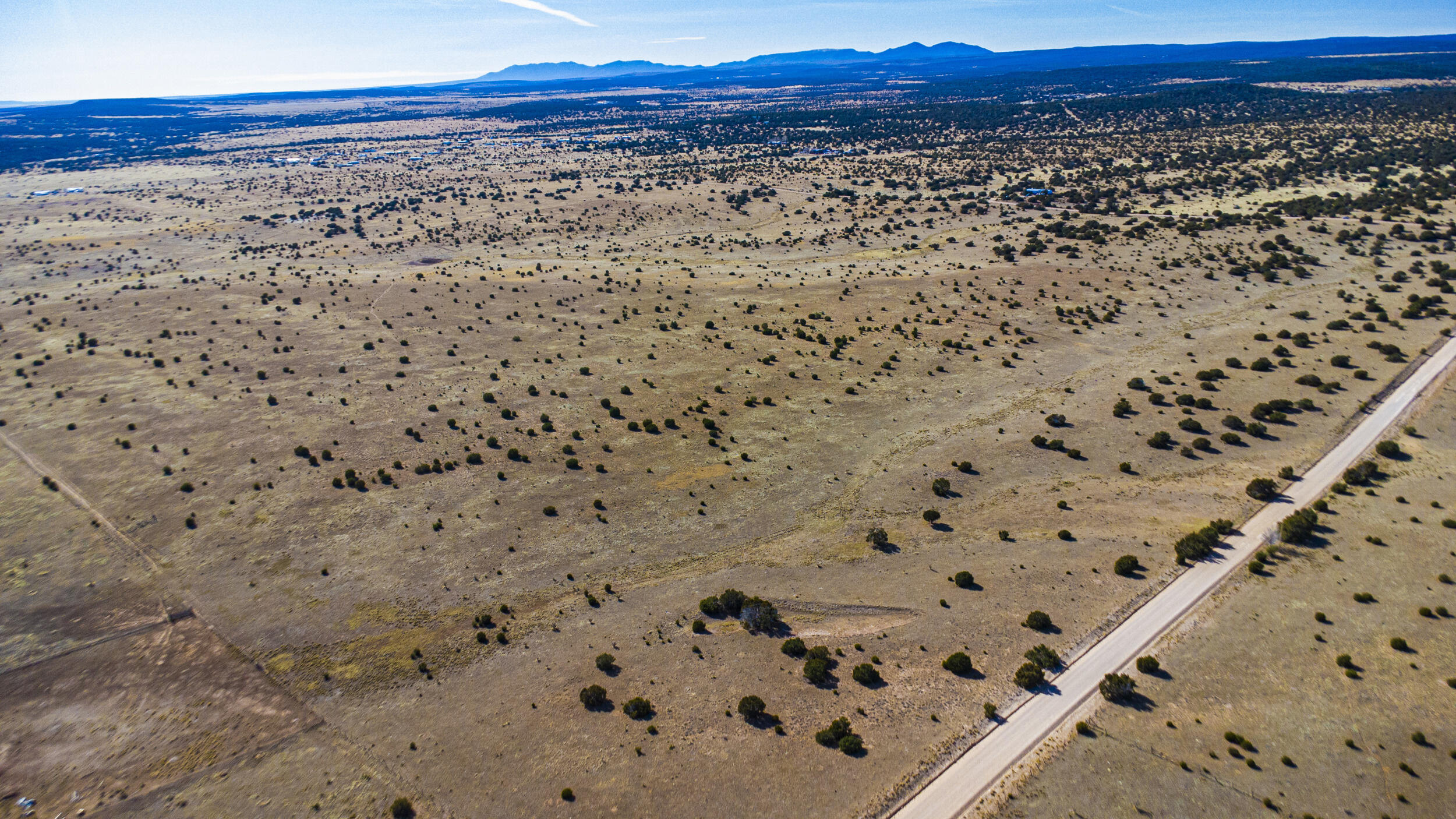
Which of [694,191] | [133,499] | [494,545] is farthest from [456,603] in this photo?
[694,191]

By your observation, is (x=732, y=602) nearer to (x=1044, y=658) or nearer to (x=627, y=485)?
(x=1044, y=658)

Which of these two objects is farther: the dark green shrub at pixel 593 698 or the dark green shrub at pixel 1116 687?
the dark green shrub at pixel 593 698

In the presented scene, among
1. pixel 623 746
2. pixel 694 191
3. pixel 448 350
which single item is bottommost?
pixel 623 746

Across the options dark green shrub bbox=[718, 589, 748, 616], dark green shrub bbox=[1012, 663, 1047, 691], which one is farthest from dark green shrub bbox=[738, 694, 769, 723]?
dark green shrub bbox=[1012, 663, 1047, 691]

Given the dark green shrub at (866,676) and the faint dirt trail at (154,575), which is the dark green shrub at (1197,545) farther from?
the faint dirt trail at (154,575)

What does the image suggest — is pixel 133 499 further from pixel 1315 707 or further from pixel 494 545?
pixel 1315 707

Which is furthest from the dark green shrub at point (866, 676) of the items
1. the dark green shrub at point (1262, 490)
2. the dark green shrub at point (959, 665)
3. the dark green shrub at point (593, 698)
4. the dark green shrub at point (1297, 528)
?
the dark green shrub at point (1262, 490)

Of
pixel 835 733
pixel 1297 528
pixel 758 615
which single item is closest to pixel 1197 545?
pixel 1297 528

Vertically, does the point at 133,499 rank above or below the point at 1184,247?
below

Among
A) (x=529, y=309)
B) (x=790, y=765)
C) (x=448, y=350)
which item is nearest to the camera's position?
(x=790, y=765)
